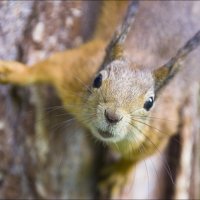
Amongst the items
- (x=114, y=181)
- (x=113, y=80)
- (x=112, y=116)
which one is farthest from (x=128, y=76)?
(x=114, y=181)

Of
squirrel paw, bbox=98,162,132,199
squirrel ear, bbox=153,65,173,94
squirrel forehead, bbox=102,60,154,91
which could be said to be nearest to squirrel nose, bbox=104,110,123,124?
squirrel forehead, bbox=102,60,154,91

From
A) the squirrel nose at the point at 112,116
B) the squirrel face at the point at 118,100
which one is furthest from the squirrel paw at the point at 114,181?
the squirrel nose at the point at 112,116

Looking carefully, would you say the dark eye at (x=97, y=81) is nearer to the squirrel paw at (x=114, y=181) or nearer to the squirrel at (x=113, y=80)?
the squirrel at (x=113, y=80)

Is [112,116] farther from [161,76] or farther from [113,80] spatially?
[161,76]

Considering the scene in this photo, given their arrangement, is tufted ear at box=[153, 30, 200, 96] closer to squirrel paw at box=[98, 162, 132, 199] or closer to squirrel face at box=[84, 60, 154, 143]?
squirrel face at box=[84, 60, 154, 143]

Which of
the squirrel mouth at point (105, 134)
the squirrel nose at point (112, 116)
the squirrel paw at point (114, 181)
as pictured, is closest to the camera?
the squirrel nose at point (112, 116)

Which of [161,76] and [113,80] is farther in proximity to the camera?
[161,76]
